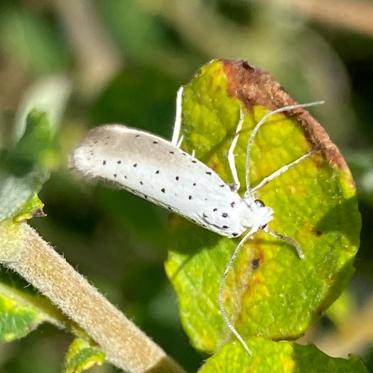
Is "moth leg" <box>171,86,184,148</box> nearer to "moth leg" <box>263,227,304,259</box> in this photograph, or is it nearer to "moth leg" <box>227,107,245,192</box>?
"moth leg" <box>227,107,245,192</box>

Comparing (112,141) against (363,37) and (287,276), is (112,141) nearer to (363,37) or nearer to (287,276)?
(287,276)

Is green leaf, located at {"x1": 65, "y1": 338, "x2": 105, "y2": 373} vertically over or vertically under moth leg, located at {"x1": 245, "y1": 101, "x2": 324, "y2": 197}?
under

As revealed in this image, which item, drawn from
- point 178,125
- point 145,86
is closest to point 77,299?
point 178,125

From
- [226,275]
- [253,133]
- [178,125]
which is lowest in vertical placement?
[226,275]

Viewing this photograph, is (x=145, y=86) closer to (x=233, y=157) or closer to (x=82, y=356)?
(x=233, y=157)

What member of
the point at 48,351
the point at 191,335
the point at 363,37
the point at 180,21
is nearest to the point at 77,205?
the point at 48,351

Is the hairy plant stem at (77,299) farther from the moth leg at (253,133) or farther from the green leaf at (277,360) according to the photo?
the moth leg at (253,133)

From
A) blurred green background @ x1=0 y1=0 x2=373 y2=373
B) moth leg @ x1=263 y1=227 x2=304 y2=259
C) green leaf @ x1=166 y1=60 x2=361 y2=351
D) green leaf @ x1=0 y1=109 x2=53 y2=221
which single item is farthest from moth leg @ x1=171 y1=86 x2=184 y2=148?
blurred green background @ x1=0 y1=0 x2=373 y2=373
